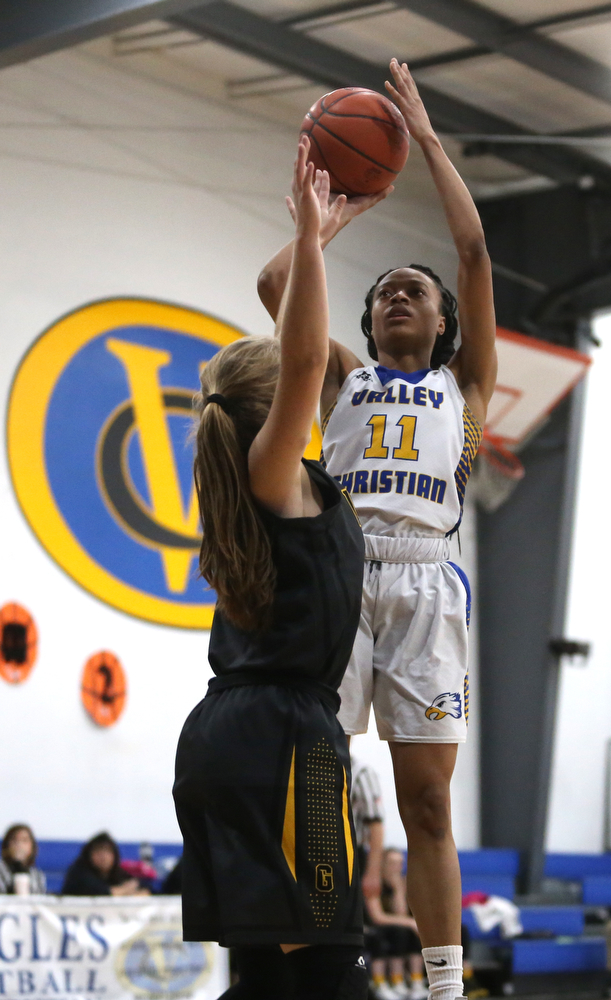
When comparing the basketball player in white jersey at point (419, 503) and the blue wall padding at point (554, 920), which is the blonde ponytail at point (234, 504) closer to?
the basketball player in white jersey at point (419, 503)

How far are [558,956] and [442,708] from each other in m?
8.08

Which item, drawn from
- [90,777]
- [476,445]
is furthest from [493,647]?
[476,445]

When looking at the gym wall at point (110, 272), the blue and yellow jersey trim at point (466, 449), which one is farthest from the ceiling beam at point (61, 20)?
the blue and yellow jersey trim at point (466, 449)

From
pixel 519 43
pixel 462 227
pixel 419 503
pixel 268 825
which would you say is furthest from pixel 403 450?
pixel 519 43

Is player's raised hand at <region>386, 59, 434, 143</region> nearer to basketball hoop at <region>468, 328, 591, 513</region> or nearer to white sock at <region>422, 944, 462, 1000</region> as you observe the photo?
white sock at <region>422, 944, 462, 1000</region>

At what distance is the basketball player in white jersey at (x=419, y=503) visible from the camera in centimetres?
318

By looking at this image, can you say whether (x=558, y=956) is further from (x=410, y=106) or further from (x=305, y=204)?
(x=305, y=204)

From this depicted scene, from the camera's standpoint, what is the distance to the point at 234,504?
2.47 m

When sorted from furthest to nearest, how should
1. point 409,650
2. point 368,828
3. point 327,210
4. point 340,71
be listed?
1. point 340,71
2. point 368,828
3. point 409,650
4. point 327,210

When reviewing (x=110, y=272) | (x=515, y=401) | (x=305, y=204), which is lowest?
(x=305, y=204)

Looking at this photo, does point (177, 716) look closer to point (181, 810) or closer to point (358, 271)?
point (358, 271)

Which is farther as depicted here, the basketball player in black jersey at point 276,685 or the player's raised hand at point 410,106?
the player's raised hand at point 410,106

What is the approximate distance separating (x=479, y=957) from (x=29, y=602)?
4.70 metres

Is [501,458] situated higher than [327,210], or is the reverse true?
[501,458]
